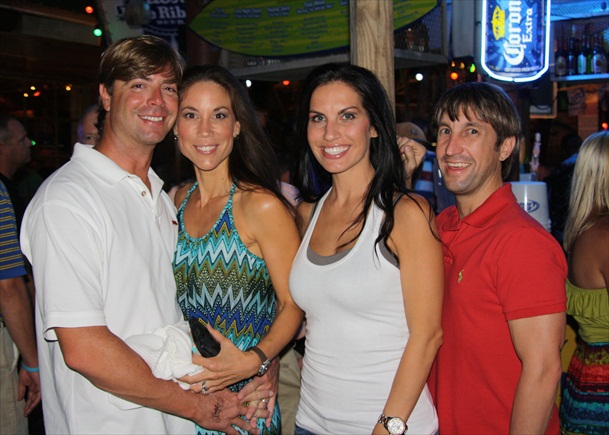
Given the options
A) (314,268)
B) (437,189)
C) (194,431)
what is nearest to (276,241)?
(314,268)

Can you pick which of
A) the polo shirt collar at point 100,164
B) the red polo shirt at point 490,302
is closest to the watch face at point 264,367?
the red polo shirt at point 490,302

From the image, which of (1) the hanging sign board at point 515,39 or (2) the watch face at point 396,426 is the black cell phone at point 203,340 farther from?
(1) the hanging sign board at point 515,39

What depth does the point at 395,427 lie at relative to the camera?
6.88 feet

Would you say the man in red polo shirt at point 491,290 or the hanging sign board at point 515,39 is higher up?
the hanging sign board at point 515,39

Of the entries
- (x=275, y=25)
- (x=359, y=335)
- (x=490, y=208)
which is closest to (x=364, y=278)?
(x=359, y=335)

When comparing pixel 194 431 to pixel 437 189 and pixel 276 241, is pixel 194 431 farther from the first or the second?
pixel 437 189

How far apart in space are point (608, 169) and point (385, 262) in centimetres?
171

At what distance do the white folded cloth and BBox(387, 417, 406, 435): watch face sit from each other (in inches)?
28.3

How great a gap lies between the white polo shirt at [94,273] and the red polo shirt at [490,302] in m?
1.05

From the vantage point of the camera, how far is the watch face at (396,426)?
2096 millimetres

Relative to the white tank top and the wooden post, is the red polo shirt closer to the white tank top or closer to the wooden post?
the white tank top

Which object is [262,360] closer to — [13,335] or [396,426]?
[396,426]

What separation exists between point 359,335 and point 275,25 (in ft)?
14.6

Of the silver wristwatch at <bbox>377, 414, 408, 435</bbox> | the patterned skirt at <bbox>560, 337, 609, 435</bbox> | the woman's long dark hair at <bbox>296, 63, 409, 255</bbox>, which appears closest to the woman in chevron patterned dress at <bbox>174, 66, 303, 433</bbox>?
the woman's long dark hair at <bbox>296, 63, 409, 255</bbox>
